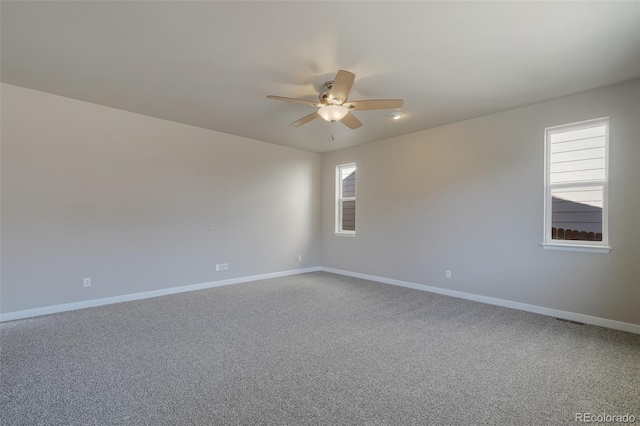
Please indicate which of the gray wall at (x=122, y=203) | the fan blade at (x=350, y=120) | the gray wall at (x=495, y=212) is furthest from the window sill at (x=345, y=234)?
the fan blade at (x=350, y=120)

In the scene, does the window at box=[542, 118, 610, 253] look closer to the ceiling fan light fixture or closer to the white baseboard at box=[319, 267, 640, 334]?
the white baseboard at box=[319, 267, 640, 334]

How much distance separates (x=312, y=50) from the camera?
2510 mm

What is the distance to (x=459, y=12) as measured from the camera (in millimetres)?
2068

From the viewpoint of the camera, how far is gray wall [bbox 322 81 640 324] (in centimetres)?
309

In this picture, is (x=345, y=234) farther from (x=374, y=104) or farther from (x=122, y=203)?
(x=122, y=203)

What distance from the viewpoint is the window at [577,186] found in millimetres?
3270

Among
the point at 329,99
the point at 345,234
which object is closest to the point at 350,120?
the point at 329,99

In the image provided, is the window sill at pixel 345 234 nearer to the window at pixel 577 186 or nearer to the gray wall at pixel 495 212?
the gray wall at pixel 495 212

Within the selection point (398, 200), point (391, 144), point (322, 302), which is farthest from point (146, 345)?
point (391, 144)

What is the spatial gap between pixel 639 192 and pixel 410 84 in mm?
2605

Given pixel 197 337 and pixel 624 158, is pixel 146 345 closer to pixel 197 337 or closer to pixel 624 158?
pixel 197 337

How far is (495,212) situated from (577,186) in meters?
0.90

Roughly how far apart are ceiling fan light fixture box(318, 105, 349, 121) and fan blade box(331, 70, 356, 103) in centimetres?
13

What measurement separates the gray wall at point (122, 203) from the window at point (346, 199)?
3.98 ft
